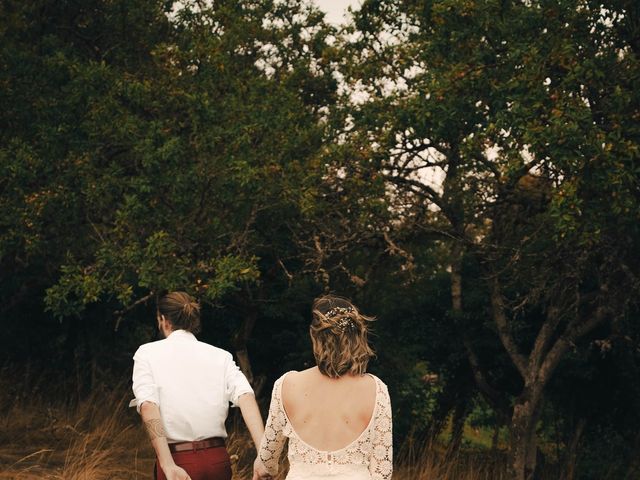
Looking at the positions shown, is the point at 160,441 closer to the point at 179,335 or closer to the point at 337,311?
the point at 179,335

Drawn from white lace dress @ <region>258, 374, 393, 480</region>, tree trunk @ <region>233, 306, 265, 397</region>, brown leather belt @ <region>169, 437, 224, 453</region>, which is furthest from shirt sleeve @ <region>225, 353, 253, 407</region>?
tree trunk @ <region>233, 306, 265, 397</region>

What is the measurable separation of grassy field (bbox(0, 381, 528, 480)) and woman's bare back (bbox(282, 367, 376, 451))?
415cm

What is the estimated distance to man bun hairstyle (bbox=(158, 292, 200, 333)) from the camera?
16.0 ft

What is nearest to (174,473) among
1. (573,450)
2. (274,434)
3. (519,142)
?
(274,434)

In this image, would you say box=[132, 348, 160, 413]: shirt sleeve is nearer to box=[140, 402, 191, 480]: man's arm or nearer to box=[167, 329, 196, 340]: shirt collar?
box=[140, 402, 191, 480]: man's arm

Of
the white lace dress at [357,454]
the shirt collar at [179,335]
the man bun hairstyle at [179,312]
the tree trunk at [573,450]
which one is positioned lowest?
the tree trunk at [573,450]

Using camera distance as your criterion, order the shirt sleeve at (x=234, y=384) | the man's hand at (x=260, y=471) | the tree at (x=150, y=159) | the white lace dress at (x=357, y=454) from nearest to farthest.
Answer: the white lace dress at (x=357, y=454), the man's hand at (x=260, y=471), the shirt sleeve at (x=234, y=384), the tree at (x=150, y=159)

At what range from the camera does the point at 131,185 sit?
11625 millimetres

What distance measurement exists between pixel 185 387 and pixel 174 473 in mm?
446

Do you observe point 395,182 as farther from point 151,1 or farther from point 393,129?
point 151,1

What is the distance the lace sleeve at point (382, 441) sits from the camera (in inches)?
155

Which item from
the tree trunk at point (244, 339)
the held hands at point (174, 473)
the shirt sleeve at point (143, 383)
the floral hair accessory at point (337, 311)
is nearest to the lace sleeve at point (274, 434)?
the floral hair accessory at point (337, 311)

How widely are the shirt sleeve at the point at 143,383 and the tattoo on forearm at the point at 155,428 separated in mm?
106

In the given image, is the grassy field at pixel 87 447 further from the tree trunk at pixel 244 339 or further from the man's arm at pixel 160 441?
the man's arm at pixel 160 441
